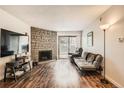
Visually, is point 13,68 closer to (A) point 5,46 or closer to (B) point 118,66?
(A) point 5,46

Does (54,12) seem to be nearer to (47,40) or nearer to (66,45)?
(47,40)

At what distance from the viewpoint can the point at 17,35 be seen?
17.2 ft

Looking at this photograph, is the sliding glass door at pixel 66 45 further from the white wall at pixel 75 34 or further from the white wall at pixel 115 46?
the white wall at pixel 115 46

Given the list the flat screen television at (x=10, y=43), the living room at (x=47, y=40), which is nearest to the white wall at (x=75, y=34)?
the living room at (x=47, y=40)

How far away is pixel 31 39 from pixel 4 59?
136 inches

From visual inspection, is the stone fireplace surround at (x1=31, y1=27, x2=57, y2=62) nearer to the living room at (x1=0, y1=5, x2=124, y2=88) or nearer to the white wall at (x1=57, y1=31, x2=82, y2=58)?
the living room at (x1=0, y1=5, x2=124, y2=88)

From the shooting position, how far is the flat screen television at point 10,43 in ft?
13.9

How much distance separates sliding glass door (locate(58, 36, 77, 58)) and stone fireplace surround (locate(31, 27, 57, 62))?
Answer: 0.73 metres

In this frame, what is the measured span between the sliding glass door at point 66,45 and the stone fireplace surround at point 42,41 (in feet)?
2.41

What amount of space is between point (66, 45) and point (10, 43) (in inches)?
257

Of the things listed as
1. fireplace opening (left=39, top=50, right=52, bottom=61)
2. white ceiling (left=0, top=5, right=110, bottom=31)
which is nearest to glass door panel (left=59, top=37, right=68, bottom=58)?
fireplace opening (left=39, top=50, right=52, bottom=61)

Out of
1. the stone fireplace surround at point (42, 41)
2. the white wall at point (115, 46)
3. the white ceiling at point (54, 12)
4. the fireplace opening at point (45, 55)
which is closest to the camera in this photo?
the white wall at point (115, 46)

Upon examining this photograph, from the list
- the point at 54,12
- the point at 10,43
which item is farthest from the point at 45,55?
the point at 54,12
